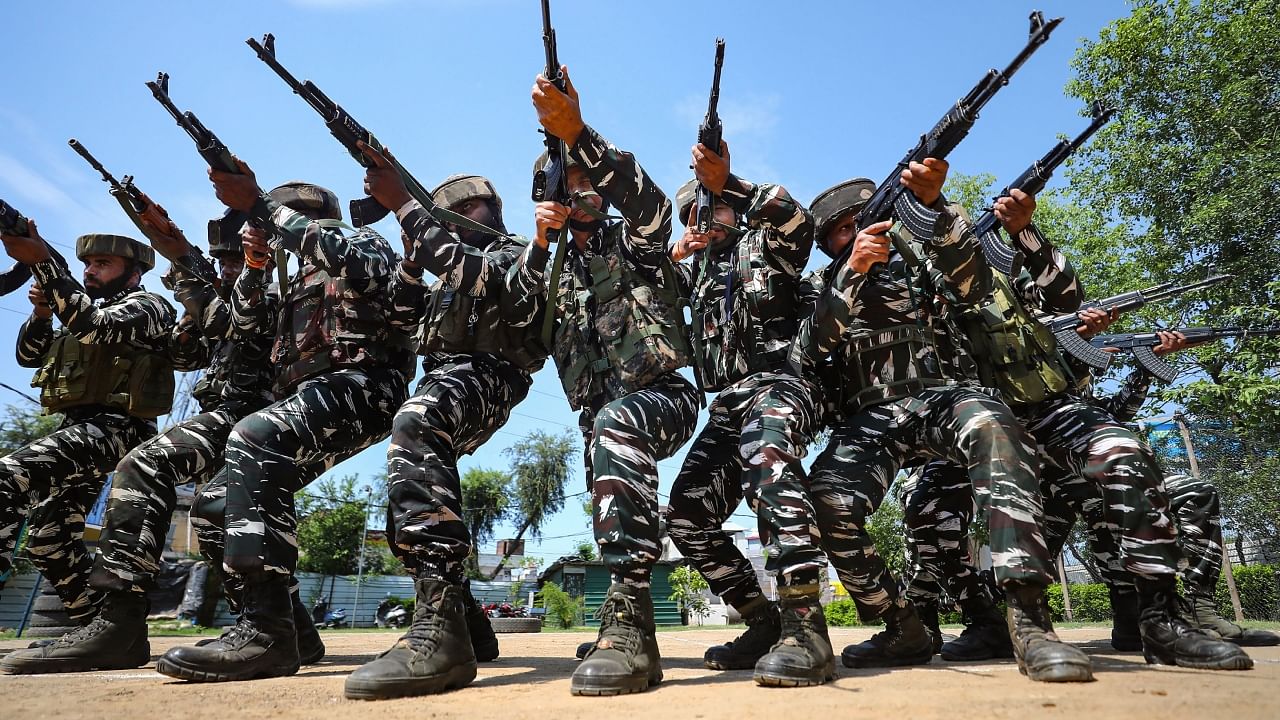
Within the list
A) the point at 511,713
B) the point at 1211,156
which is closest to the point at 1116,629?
the point at 511,713

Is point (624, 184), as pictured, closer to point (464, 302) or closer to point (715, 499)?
point (464, 302)

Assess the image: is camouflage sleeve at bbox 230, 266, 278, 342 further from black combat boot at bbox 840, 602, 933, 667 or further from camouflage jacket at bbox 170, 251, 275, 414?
black combat boot at bbox 840, 602, 933, 667

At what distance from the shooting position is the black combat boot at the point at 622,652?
2758 millimetres

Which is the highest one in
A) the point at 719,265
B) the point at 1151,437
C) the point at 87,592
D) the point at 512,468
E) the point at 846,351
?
the point at 512,468

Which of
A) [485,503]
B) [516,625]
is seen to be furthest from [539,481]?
[516,625]

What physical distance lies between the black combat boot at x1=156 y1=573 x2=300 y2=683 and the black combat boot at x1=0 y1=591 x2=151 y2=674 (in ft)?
3.19

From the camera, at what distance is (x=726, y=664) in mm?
3846

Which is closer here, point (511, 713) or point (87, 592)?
point (511, 713)

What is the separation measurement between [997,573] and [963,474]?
154cm

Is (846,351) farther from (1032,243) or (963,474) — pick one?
(1032,243)

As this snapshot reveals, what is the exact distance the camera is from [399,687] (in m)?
2.84

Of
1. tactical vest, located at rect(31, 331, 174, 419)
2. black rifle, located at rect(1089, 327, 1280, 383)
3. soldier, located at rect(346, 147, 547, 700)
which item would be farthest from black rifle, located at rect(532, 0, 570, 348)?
black rifle, located at rect(1089, 327, 1280, 383)

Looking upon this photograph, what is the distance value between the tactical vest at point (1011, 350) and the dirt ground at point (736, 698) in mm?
1589

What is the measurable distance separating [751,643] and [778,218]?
89.3 inches
